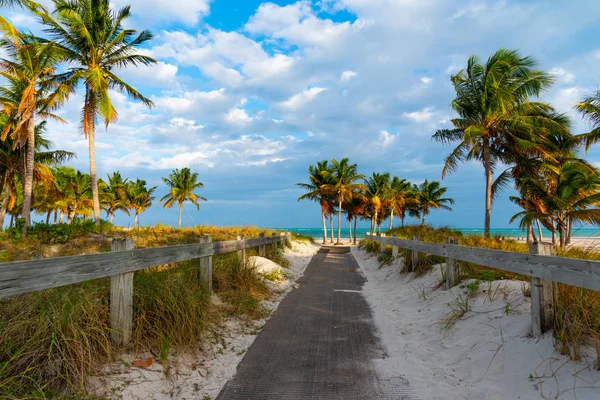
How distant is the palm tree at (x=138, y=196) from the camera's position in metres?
53.6

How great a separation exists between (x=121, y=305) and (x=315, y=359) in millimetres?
2259

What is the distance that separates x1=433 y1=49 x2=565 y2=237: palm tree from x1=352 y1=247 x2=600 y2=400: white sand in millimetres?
16165

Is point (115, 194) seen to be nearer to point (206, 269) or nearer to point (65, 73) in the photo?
point (65, 73)

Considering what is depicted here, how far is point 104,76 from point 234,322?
2034cm

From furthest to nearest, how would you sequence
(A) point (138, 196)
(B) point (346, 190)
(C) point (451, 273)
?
1. (A) point (138, 196)
2. (B) point (346, 190)
3. (C) point (451, 273)

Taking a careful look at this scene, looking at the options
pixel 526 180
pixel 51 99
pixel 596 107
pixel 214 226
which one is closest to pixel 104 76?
pixel 51 99

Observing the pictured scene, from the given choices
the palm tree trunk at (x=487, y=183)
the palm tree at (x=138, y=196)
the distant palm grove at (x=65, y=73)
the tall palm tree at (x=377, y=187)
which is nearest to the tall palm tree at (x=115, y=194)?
the palm tree at (x=138, y=196)

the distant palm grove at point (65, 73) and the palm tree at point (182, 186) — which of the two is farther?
the palm tree at point (182, 186)

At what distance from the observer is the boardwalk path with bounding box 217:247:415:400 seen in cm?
326

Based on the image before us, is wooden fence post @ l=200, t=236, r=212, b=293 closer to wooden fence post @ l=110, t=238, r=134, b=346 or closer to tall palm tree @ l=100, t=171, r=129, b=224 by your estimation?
wooden fence post @ l=110, t=238, r=134, b=346

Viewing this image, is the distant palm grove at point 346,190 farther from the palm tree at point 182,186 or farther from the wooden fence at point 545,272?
the wooden fence at point 545,272

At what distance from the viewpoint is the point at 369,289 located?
8508 millimetres

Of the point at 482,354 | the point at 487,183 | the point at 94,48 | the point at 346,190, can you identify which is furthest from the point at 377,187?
the point at 482,354

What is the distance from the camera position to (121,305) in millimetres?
3566
